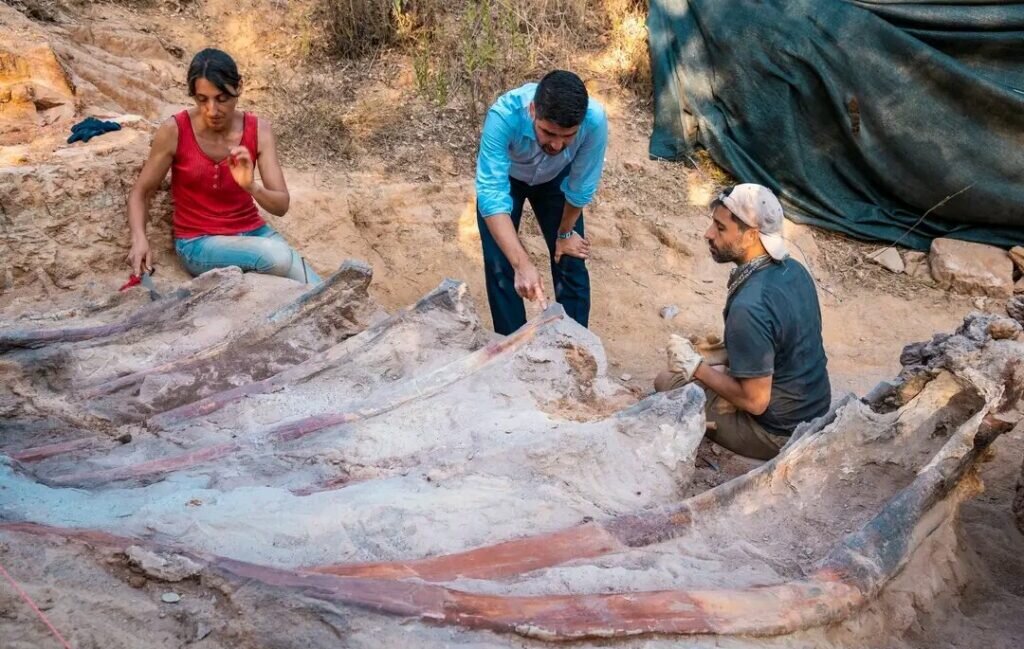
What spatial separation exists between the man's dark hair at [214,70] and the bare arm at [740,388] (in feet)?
6.96

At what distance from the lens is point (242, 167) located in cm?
341

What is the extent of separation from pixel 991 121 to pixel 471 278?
3389mm

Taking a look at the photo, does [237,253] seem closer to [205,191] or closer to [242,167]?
[205,191]

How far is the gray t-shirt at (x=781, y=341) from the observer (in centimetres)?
292

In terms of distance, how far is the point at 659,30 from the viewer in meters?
6.33

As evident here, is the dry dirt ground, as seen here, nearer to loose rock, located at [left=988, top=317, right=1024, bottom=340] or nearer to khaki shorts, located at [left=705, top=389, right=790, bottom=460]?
khaki shorts, located at [left=705, top=389, right=790, bottom=460]

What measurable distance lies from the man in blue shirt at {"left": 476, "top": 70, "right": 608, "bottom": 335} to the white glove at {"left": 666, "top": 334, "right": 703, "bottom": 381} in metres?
0.48

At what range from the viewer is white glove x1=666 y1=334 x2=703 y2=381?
3045 millimetres

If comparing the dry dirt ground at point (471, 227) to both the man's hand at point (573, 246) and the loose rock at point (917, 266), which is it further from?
the man's hand at point (573, 246)

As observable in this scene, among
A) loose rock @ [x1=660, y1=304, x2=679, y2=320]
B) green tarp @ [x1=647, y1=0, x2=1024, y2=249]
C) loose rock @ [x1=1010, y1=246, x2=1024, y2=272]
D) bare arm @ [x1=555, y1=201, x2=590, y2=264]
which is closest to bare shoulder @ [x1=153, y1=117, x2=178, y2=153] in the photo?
bare arm @ [x1=555, y1=201, x2=590, y2=264]

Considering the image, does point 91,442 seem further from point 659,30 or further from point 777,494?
point 659,30

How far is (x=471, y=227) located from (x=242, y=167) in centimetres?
217

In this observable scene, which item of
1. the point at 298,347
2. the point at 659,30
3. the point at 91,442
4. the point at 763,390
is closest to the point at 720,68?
the point at 659,30

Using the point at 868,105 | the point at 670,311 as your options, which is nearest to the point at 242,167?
the point at 670,311
